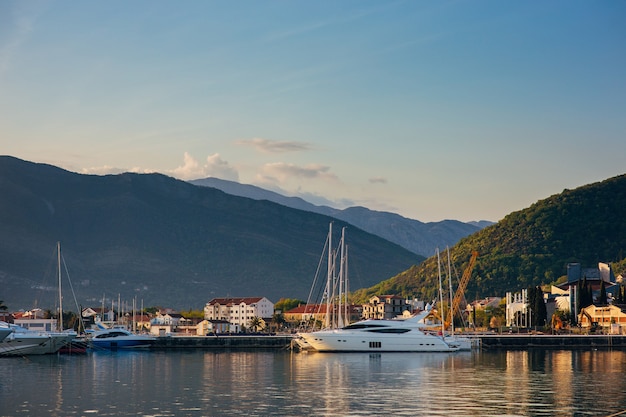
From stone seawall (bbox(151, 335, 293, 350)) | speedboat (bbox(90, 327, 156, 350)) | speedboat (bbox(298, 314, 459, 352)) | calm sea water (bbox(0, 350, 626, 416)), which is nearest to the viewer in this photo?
calm sea water (bbox(0, 350, 626, 416))

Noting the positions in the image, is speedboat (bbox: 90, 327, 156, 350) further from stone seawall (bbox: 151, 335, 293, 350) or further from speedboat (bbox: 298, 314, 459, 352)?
speedboat (bbox: 298, 314, 459, 352)

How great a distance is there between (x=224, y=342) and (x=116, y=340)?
18515 millimetres

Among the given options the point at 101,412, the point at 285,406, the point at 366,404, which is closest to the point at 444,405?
the point at 366,404

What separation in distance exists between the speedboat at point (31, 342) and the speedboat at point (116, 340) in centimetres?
1205

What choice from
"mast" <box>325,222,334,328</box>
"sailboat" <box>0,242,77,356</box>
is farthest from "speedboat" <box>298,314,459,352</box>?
"sailboat" <box>0,242,77,356</box>

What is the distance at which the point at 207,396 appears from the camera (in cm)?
6700

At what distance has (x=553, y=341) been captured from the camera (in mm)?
153750

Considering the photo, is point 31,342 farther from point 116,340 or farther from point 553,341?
point 553,341

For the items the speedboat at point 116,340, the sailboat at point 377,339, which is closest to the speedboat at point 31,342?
the speedboat at point 116,340

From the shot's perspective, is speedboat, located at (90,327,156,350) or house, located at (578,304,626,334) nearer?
speedboat, located at (90,327,156,350)

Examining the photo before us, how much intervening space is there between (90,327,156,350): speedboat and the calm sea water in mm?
36134

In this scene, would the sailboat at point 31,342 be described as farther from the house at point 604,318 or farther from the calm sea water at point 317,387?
the house at point 604,318

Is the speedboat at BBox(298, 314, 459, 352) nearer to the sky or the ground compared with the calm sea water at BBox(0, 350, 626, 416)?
nearer to the sky

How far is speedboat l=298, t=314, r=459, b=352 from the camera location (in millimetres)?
127375
